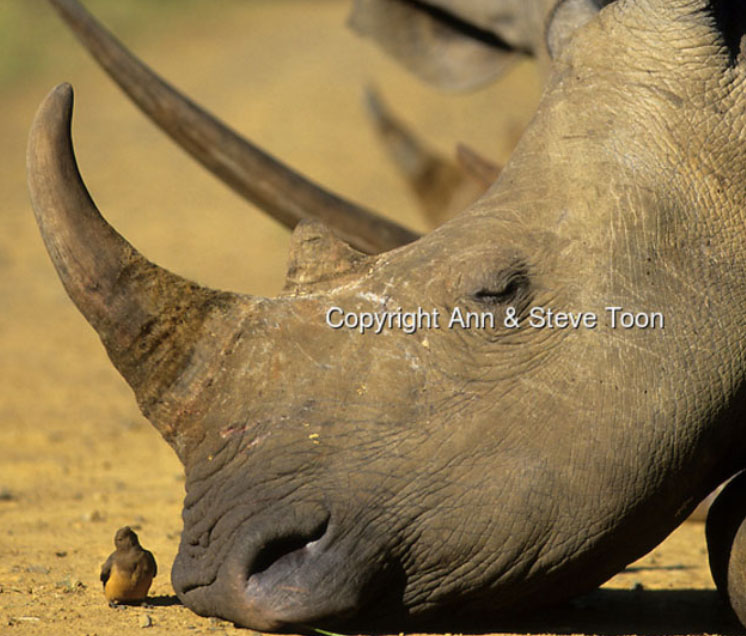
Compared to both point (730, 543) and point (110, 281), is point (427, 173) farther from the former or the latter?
point (110, 281)

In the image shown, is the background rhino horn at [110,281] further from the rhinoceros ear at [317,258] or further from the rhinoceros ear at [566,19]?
the rhinoceros ear at [566,19]

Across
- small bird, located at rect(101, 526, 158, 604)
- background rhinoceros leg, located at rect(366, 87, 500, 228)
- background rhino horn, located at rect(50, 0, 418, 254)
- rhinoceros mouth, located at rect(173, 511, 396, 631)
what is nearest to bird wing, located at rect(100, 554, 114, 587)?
small bird, located at rect(101, 526, 158, 604)

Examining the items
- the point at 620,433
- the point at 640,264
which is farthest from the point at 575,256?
the point at 620,433

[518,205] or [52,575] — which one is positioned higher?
[518,205]

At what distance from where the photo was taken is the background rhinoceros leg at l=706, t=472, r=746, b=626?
3.28 meters

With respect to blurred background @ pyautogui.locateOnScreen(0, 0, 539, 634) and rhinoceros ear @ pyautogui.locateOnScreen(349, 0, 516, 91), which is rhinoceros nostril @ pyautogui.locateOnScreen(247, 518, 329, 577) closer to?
blurred background @ pyautogui.locateOnScreen(0, 0, 539, 634)

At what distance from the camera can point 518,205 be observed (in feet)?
10.5

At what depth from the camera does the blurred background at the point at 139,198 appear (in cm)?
449

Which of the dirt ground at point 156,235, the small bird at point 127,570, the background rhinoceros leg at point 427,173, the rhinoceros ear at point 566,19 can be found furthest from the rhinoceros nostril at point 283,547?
the background rhinoceros leg at point 427,173

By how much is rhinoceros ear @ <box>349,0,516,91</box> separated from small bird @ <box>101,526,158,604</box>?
379 cm

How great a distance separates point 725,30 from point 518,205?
69 centimetres

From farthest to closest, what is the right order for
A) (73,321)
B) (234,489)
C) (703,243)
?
(73,321), (703,243), (234,489)

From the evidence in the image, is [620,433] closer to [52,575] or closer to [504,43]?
[52,575]

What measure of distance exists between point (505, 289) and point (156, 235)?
885 centimetres
